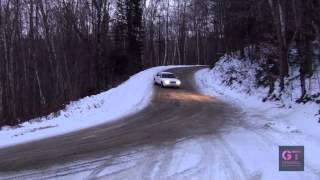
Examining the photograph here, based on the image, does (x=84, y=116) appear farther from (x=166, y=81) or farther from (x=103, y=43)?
(x=103, y=43)

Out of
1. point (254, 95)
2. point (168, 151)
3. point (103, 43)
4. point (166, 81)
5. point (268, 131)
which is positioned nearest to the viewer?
point (168, 151)

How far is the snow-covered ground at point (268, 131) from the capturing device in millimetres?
11188

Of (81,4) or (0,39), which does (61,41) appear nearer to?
(81,4)

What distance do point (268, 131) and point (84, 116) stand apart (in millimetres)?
10175

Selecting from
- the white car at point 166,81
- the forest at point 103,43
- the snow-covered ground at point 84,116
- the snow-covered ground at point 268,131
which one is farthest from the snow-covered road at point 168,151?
the white car at point 166,81

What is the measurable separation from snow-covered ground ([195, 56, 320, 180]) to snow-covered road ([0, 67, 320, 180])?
0.09 ft

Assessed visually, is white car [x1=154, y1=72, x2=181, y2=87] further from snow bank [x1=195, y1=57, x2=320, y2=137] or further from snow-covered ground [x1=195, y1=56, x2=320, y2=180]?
snow-covered ground [x1=195, y1=56, x2=320, y2=180]

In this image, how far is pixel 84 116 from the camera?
2359 centimetres

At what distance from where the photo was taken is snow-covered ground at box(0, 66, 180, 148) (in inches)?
708

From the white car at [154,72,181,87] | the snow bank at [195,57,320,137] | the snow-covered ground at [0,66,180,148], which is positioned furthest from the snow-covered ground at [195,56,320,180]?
the white car at [154,72,181,87]

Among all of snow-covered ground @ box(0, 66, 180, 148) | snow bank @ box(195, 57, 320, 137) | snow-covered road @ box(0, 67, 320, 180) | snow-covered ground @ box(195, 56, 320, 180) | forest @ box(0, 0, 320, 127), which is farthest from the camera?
forest @ box(0, 0, 320, 127)

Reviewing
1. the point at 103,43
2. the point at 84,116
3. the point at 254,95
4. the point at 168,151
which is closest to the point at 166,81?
the point at 254,95

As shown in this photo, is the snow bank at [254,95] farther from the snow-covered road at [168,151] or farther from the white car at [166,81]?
the white car at [166,81]

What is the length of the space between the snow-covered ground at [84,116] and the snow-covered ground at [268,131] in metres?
6.02
